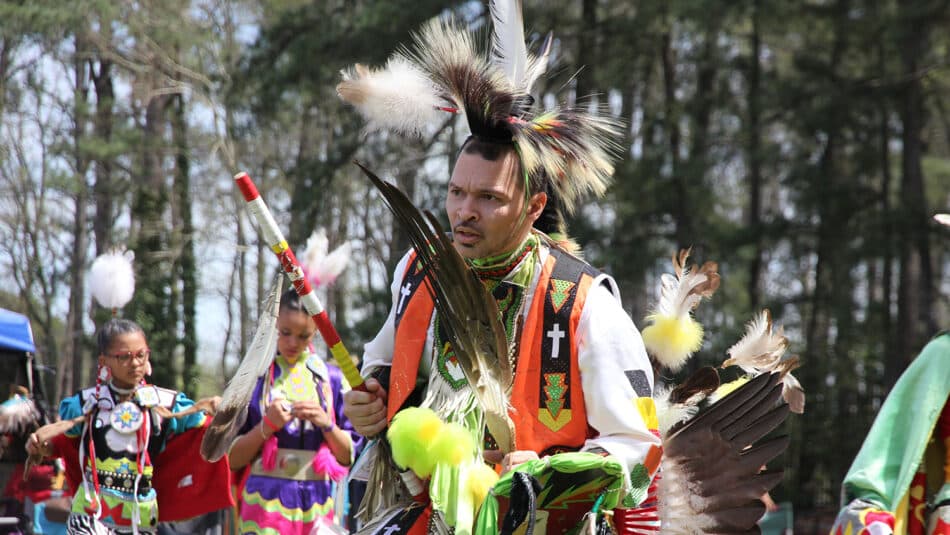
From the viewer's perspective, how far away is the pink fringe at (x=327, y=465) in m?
5.32

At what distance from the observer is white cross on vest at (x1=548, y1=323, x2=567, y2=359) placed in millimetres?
2639

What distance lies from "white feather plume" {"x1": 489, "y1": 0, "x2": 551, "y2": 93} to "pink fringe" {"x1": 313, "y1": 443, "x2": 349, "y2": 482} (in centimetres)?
294

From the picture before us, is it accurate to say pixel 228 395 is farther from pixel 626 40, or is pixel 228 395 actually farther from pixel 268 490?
pixel 626 40

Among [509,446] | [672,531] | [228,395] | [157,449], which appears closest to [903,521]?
[672,531]

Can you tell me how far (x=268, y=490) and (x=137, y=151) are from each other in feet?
39.8

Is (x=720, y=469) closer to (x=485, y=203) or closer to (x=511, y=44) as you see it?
(x=485, y=203)

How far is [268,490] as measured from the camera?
521 cm

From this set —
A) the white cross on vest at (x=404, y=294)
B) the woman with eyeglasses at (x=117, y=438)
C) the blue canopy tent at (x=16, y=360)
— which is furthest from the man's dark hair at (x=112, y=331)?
the white cross on vest at (x=404, y=294)

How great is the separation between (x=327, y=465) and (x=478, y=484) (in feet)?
9.83

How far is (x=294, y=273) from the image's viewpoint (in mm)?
2600

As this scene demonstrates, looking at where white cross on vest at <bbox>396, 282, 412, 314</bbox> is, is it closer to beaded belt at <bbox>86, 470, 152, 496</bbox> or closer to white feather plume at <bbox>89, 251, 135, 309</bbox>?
beaded belt at <bbox>86, 470, 152, 496</bbox>

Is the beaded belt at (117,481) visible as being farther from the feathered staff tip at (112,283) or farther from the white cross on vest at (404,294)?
the white cross on vest at (404,294)

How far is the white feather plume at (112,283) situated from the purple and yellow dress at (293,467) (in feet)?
Result: 2.94

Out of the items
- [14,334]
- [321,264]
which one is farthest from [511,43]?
[14,334]
